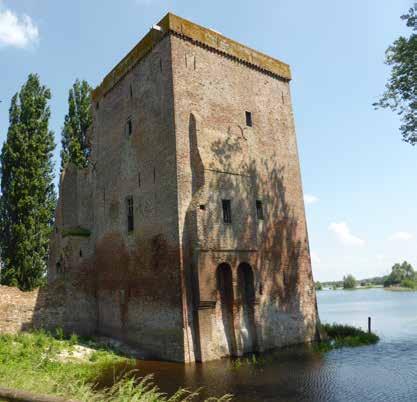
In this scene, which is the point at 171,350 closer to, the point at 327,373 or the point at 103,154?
the point at 327,373

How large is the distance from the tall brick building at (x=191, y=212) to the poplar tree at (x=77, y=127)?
5464 mm

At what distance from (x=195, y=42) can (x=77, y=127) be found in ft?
43.2

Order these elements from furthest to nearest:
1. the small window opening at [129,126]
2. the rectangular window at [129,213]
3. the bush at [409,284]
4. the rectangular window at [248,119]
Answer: the bush at [409,284]
the small window opening at [129,126]
the rectangular window at [248,119]
the rectangular window at [129,213]

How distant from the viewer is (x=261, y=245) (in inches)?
665

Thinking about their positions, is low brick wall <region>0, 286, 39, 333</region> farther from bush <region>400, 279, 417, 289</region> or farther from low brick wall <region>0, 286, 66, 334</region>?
bush <region>400, 279, 417, 289</region>

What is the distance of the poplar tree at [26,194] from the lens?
20.6 meters

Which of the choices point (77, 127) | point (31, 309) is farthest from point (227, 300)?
point (77, 127)

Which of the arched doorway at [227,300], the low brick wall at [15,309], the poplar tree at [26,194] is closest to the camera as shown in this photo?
the arched doorway at [227,300]

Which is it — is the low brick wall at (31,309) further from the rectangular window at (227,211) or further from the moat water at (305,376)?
the rectangular window at (227,211)

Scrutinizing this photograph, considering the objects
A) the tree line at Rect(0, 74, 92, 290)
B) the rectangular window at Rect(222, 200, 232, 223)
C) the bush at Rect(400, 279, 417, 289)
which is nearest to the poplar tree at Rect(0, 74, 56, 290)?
the tree line at Rect(0, 74, 92, 290)

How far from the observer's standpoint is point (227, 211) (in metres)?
15.9

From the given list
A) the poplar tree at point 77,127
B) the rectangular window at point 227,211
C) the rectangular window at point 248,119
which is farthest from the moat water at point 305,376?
the poplar tree at point 77,127

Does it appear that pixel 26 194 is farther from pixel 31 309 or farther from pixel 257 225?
pixel 257 225

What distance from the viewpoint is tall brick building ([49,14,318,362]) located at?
1466 cm
